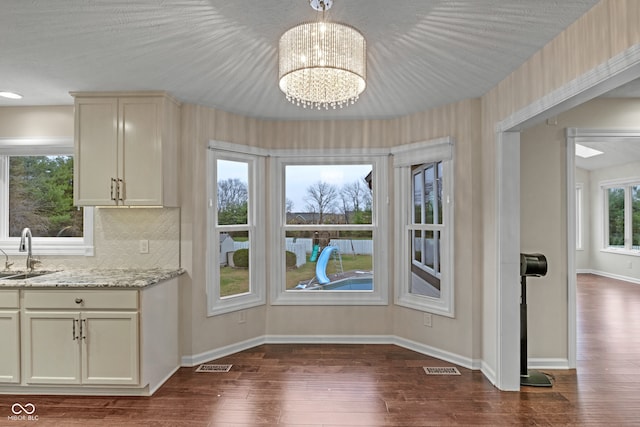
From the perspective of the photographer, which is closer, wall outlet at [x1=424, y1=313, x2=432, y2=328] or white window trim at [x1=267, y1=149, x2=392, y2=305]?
wall outlet at [x1=424, y1=313, x2=432, y2=328]

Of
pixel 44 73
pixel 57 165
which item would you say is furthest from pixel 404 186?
pixel 57 165

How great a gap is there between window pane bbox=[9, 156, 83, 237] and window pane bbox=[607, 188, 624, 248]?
35.2 ft

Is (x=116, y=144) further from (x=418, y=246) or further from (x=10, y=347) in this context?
(x=418, y=246)

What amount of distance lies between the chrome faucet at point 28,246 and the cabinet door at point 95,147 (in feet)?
2.02

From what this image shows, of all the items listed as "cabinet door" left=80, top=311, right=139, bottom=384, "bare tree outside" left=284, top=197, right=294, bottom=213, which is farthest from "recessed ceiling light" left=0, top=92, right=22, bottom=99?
"bare tree outside" left=284, top=197, right=294, bottom=213

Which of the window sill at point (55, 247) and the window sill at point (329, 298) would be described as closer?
the window sill at point (55, 247)

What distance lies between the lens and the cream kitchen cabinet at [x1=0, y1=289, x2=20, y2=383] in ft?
9.43

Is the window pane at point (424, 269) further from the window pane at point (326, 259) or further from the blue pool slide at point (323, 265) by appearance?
the blue pool slide at point (323, 265)

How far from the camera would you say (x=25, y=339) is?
9.43 ft

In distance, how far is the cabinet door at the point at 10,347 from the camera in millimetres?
2873

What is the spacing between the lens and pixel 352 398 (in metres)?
2.87

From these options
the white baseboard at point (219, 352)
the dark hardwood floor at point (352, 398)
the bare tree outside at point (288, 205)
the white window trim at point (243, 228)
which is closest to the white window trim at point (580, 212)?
the dark hardwood floor at point (352, 398)

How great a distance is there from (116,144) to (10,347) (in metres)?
1.80

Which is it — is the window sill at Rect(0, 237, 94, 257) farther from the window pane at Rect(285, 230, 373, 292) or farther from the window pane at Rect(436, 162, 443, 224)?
the window pane at Rect(436, 162, 443, 224)
